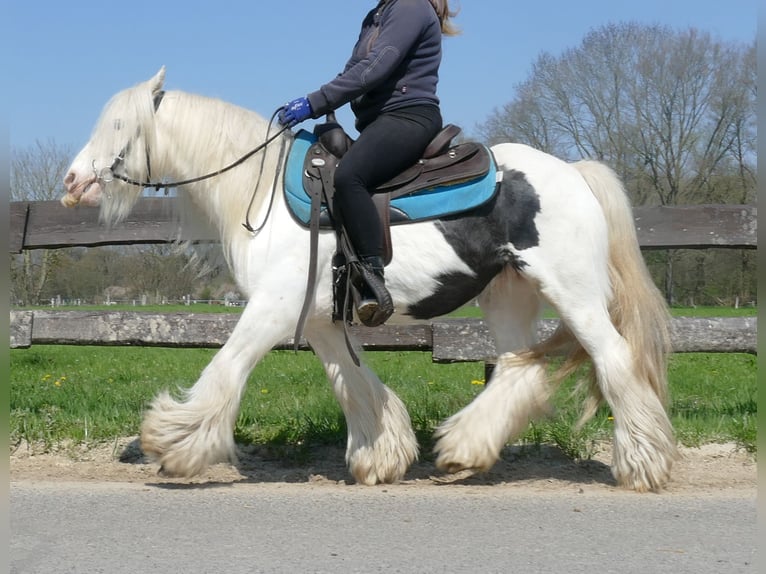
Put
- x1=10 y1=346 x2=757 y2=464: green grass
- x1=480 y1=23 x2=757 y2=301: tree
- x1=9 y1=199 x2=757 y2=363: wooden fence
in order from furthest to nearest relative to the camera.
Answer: x1=480 y1=23 x2=757 y2=301: tree, x1=9 y1=199 x2=757 y2=363: wooden fence, x1=10 y1=346 x2=757 y2=464: green grass

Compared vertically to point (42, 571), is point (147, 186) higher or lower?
higher

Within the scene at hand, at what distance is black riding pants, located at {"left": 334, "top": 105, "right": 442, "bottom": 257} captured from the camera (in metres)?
4.48

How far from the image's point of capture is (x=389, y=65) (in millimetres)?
4566

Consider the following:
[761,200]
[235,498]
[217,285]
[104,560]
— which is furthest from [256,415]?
[761,200]

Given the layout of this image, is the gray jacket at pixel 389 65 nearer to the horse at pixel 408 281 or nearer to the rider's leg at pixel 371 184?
the rider's leg at pixel 371 184

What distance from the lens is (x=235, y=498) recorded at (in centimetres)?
432

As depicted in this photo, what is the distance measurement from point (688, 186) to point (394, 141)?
31.8m

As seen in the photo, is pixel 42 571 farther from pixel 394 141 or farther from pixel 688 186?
pixel 688 186

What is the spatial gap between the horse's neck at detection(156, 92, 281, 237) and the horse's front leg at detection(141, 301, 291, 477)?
2.11 feet

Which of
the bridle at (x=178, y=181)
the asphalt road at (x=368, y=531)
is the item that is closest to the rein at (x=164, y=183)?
the bridle at (x=178, y=181)

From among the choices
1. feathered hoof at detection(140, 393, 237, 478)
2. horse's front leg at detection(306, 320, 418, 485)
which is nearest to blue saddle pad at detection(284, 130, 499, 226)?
horse's front leg at detection(306, 320, 418, 485)

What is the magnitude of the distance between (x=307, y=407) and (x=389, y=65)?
276 cm

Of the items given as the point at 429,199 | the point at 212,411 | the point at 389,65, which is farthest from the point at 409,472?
the point at 389,65

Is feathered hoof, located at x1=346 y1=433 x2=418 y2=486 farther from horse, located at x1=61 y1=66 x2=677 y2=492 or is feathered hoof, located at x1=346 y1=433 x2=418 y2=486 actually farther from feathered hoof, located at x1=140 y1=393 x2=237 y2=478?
feathered hoof, located at x1=140 y1=393 x2=237 y2=478
